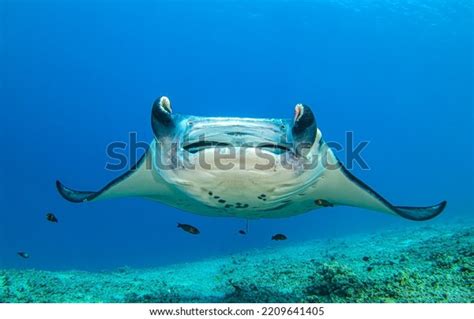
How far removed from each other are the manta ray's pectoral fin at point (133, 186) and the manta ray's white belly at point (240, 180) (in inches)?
35.3

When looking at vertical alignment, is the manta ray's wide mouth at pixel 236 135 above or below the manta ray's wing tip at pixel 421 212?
above

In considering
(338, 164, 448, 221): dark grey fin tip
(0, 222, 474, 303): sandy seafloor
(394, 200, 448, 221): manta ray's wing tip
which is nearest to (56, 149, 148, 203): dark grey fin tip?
(0, 222, 474, 303): sandy seafloor

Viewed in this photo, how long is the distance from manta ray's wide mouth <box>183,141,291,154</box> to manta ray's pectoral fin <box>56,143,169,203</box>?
118 centimetres

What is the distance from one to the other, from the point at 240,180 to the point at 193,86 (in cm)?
8091

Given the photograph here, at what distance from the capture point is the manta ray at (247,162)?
136 inches

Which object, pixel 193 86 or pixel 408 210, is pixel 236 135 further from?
pixel 193 86

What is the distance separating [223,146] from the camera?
132 inches

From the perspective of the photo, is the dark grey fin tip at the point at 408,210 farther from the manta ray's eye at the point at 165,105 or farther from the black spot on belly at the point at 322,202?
the manta ray's eye at the point at 165,105

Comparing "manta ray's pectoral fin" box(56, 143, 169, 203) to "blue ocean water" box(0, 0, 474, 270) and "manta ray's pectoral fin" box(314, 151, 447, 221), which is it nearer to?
"manta ray's pectoral fin" box(314, 151, 447, 221)

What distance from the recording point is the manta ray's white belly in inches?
135

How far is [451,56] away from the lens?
5847 centimetres

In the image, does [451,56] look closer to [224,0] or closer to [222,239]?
[224,0]

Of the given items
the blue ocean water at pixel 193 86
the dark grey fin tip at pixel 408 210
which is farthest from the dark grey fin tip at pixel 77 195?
the blue ocean water at pixel 193 86

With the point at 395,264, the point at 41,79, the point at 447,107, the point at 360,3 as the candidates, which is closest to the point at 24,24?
the point at 41,79
